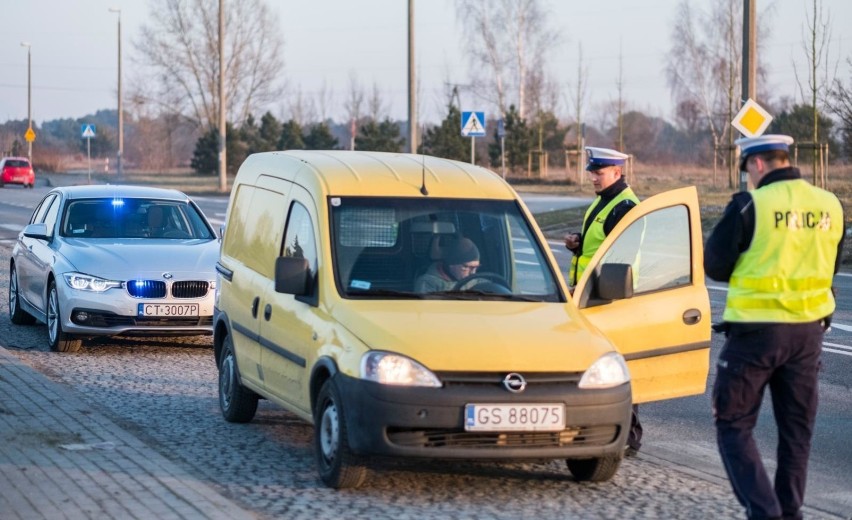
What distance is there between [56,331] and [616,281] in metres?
6.44

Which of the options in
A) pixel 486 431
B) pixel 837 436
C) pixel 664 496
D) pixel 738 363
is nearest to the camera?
pixel 738 363

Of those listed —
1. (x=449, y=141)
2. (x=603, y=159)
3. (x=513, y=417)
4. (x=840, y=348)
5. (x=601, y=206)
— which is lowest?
(x=840, y=348)

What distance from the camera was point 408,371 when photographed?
6.45 meters

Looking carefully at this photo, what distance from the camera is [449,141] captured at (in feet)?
219

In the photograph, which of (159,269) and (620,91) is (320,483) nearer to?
(159,269)

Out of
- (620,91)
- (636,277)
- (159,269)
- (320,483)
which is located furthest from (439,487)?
(620,91)

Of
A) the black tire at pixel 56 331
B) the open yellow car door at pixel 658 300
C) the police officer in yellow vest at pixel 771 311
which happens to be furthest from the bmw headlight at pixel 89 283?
the police officer in yellow vest at pixel 771 311

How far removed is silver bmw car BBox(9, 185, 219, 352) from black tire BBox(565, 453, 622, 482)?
5323 mm

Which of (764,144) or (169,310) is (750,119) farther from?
(764,144)

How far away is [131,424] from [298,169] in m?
2.02

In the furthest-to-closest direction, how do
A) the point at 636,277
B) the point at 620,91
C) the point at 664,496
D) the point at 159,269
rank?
the point at 620,91, the point at 159,269, the point at 636,277, the point at 664,496

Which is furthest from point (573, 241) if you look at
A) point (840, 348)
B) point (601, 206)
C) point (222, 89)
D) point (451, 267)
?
point (222, 89)

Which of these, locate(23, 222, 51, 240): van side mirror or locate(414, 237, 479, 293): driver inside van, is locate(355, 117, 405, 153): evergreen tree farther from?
locate(414, 237, 479, 293): driver inside van

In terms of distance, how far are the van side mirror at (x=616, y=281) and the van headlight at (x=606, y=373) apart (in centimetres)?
48
